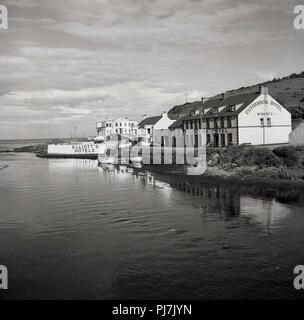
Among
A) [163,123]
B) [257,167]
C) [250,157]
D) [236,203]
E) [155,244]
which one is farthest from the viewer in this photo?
[163,123]

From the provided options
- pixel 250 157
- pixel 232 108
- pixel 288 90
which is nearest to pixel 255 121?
pixel 232 108

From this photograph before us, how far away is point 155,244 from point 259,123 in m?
45.0

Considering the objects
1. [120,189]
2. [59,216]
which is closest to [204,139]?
[120,189]

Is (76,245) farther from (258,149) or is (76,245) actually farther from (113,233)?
(258,149)

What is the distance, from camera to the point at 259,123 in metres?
61.8

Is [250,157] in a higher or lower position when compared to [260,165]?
higher

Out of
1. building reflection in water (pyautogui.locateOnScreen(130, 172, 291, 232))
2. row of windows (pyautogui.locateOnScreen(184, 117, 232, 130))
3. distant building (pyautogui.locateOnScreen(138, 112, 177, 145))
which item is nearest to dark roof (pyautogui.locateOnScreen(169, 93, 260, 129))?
row of windows (pyautogui.locateOnScreen(184, 117, 232, 130))

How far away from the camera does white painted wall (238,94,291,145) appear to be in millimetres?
61125

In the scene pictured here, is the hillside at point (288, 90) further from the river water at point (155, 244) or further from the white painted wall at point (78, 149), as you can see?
the river water at point (155, 244)

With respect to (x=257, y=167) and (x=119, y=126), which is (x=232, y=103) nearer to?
(x=257, y=167)

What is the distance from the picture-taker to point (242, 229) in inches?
926

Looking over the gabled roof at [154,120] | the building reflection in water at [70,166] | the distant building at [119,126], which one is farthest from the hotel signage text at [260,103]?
the distant building at [119,126]

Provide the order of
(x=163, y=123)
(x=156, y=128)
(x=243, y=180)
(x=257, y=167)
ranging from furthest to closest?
1. (x=163, y=123)
2. (x=156, y=128)
3. (x=257, y=167)
4. (x=243, y=180)

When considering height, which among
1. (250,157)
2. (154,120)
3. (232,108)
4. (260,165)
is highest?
(154,120)
